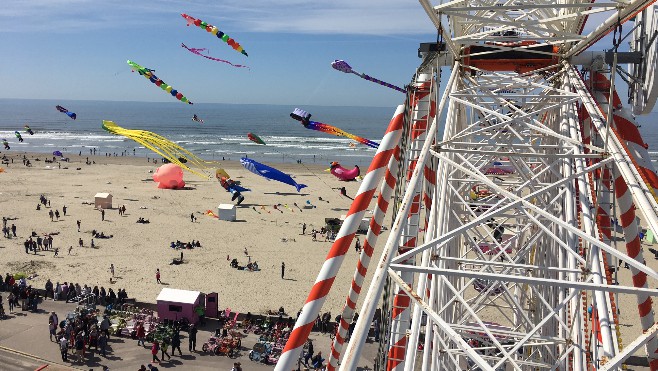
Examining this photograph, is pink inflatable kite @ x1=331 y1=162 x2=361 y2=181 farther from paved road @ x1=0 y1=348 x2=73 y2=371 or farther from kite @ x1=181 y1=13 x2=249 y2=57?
paved road @ x1=0 y1=348 x2=73 y2=371

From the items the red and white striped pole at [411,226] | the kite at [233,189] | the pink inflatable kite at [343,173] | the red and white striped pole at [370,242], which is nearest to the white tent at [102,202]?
the kite at [233,189]

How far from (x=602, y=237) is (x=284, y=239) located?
81.0ft

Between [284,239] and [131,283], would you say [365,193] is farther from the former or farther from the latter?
[284,239]

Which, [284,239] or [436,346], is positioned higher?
[436,346]

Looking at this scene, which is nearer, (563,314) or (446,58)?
(563,314)

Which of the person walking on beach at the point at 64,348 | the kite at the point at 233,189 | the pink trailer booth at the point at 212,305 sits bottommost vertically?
the person walking on beach at the point at 64,348

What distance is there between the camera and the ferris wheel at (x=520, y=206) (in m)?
4.62

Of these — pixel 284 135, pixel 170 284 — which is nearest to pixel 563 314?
pixel 170 284

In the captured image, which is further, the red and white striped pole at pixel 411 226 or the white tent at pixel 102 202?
the white tent at pixel 102 202

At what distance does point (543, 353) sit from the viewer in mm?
8445

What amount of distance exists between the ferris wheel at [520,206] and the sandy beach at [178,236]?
558 inches

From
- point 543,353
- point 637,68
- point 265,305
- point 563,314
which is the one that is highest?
point 637,68

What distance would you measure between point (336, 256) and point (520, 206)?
1.82 meters

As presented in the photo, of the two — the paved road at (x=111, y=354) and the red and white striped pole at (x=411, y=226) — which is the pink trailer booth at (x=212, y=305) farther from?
the red and white striped pole at (x=411, y=226)
